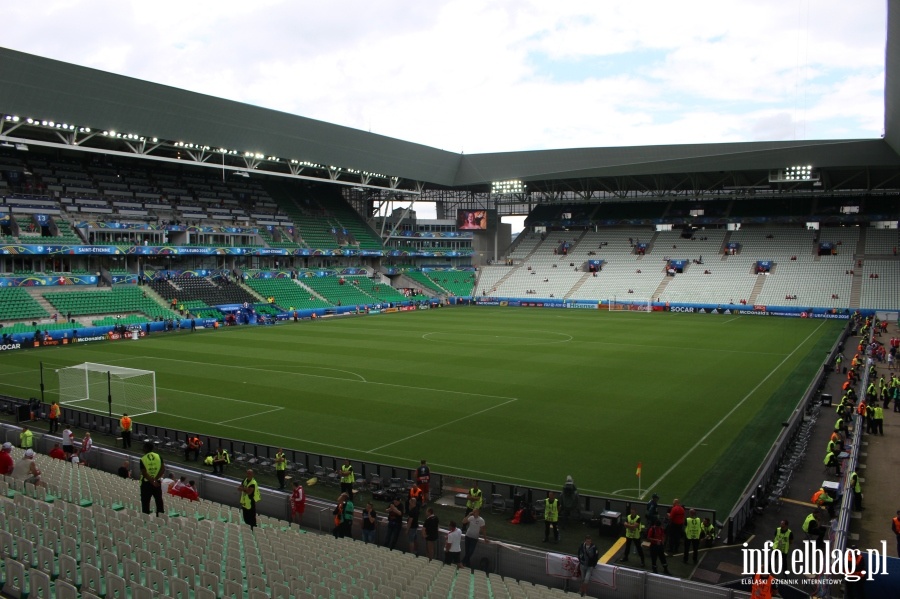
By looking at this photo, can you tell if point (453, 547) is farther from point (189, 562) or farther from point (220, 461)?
point (220, 461)

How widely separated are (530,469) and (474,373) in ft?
46.6

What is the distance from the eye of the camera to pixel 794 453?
1944 cm

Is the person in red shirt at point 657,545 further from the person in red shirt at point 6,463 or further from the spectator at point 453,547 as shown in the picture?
the person in red shirt at point 6,463

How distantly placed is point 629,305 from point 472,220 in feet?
69.8

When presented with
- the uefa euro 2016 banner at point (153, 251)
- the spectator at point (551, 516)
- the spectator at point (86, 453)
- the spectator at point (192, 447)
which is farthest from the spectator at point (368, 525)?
the uefa euro 2016 banner at point (153, 251)

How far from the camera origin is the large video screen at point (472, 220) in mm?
79750

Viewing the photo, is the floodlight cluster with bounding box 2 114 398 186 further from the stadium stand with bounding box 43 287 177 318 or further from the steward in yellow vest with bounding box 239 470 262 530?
the steward in yellow vest with bounding box 239 470 262 530

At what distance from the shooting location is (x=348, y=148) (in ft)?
210

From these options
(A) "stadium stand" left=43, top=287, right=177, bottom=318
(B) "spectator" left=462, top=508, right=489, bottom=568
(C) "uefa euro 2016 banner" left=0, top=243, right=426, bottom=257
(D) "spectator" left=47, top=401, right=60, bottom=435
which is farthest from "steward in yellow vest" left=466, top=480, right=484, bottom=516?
(C) "uefa euro 2016 banner" left=0, top=243, right=426, bottom=257

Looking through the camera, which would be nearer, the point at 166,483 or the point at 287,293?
the point at 166,483

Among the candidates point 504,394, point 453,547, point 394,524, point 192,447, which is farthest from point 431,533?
point 504,394

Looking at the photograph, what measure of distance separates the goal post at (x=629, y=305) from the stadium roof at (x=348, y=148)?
13.3 meters

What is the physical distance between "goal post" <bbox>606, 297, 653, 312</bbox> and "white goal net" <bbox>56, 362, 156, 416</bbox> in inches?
1980

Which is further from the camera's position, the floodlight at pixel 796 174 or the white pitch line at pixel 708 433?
the floodlight at pixel 796 174
